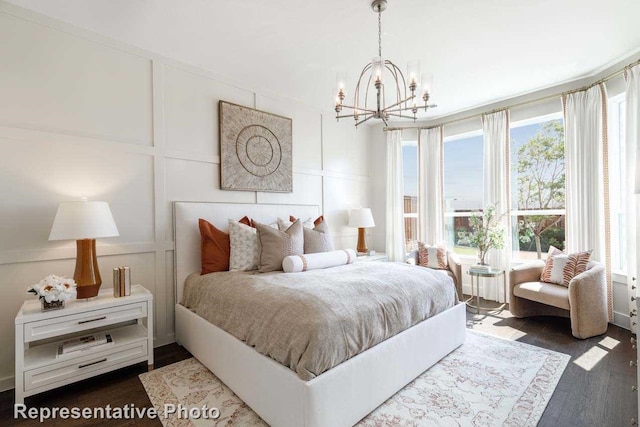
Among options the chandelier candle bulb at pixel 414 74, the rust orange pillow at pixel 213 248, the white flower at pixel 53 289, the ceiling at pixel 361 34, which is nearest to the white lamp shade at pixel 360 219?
the ceiling at pixel 361 34

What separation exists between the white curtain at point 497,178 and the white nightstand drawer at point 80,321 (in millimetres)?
4389

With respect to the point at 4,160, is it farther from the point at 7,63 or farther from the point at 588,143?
the point at 588,143

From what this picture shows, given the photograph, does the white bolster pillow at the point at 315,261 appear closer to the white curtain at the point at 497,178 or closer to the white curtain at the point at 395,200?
the white curtain at the point at 395,200

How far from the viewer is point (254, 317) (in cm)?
196

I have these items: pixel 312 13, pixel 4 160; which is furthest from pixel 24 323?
pixel 312 13

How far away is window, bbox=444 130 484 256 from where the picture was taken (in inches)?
185

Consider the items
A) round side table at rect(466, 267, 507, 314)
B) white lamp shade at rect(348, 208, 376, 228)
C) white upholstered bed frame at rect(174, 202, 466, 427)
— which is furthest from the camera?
white lamp shade at rect(348, 208, 376, 228)

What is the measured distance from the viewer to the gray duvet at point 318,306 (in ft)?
5.42

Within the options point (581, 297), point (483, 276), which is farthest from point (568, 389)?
point (483, 276)

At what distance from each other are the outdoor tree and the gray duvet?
2246 millimetres

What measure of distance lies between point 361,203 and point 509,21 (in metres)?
3.21

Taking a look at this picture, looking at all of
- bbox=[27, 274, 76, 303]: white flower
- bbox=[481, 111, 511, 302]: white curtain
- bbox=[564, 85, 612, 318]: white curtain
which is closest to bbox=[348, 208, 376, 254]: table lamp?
bbox=[481, 111, 511, 302]: white curtain

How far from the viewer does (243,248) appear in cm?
294

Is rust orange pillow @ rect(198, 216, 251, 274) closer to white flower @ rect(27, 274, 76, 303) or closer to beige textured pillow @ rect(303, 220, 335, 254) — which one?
beige textured pillow @ rect(303, 220, 335, 254)
